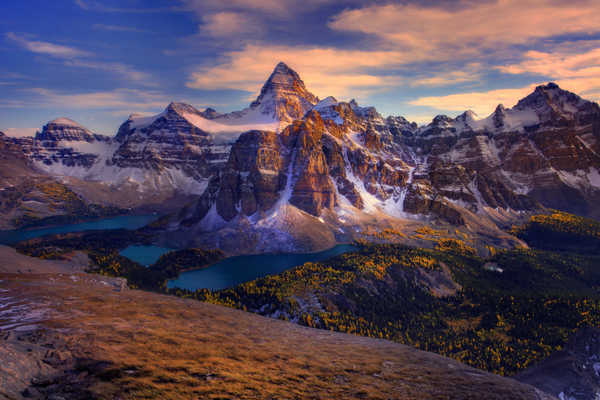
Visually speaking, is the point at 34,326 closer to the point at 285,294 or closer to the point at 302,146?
the point at 285,294

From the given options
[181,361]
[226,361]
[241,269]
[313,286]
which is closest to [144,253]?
[241,269]

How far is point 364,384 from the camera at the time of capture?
649 inches

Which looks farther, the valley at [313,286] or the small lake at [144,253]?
the small lake at [144,253]

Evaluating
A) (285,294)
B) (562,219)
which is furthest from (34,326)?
(562,219)

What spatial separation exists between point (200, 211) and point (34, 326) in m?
159

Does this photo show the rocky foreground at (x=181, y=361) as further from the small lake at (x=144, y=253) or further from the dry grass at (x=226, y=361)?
the small lake at (x=144, y=253)

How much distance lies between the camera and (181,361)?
15.5 meters

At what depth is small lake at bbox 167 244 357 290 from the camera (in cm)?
10525

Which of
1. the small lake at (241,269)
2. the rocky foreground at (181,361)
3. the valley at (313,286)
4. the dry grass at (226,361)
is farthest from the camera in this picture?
the small lake at (241,269)

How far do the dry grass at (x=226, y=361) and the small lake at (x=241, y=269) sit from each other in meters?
79.0

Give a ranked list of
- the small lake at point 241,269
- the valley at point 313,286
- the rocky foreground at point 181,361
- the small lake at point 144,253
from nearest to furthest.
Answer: the rocky foreground at point 181,361, the valley at point 313,286, the small lake at point 241,269, the small lake at point 144,253

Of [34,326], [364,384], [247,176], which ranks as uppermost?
[247,176]

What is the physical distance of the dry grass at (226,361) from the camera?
43.7ft

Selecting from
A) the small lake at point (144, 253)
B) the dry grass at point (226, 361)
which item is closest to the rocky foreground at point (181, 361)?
the dry grass at point (226, 361)
